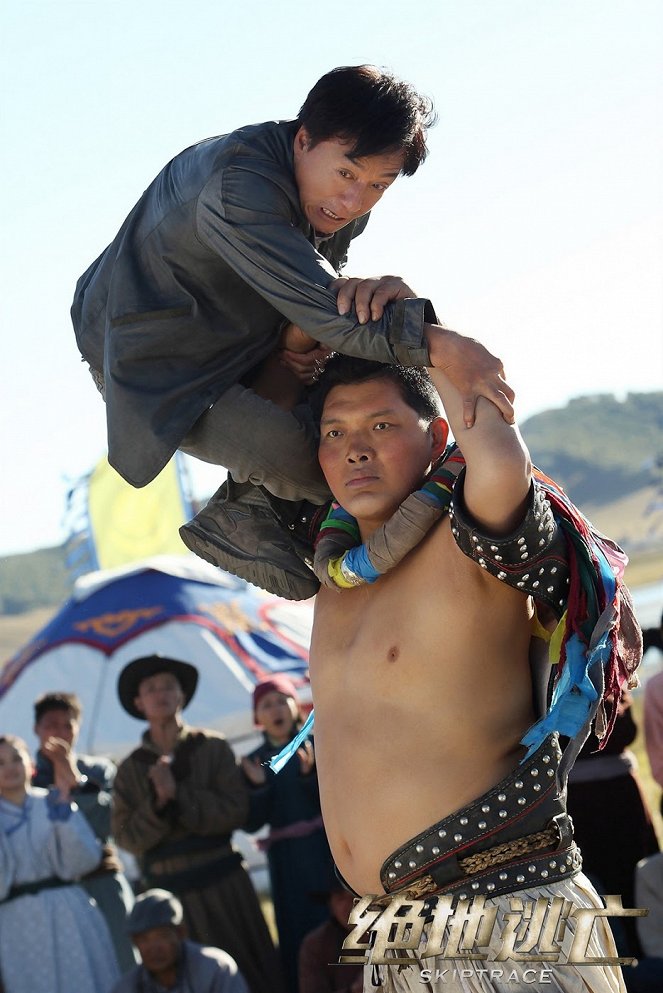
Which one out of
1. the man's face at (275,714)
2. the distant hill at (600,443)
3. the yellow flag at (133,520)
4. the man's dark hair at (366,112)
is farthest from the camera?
the distant hill at (600,443)

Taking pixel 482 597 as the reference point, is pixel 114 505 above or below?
above

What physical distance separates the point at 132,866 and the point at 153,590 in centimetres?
229

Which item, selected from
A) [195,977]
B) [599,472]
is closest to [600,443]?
[599,472]

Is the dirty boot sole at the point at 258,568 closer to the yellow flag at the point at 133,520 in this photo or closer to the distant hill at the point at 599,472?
the yellow flag at the point at 133,520

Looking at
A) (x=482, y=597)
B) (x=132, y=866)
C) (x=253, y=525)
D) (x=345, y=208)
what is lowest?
(x=132, y=866)

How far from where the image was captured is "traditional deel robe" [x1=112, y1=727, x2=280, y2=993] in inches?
278

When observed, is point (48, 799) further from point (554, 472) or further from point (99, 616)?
point (554, 472)

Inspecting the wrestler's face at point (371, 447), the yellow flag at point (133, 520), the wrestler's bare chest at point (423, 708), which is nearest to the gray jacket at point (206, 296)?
the wrestler's face at point (371, 447)

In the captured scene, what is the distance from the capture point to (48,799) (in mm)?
7320

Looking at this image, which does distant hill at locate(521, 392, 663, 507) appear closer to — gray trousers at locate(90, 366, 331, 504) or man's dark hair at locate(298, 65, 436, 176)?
gray trousers at locate(90, 366, 331, 504)

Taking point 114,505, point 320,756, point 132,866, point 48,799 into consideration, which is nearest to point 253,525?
point 320,756

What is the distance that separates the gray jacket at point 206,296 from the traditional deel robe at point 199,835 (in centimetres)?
382

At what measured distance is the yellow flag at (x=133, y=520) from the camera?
1416 centimetres

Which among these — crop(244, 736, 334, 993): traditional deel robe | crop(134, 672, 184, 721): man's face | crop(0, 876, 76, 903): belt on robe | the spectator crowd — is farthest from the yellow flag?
crop(0, 876, 76, 903): belt on robe
